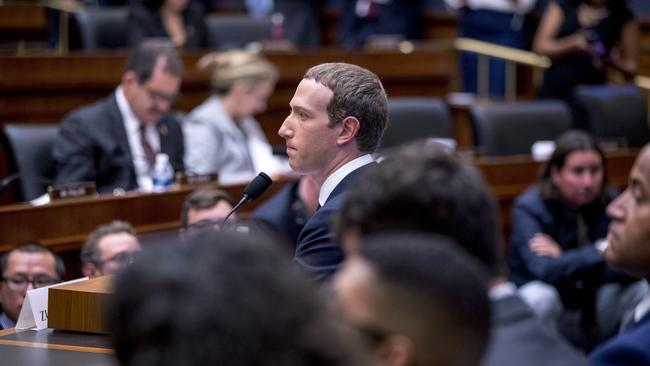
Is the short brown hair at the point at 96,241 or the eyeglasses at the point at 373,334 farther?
the short brown hair at the point at 96,241

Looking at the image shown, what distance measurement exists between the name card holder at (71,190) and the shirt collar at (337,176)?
1581 millimetres

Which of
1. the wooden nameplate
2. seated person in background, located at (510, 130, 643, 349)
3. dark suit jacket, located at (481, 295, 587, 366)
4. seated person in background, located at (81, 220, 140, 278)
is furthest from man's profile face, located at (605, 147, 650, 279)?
seated person in background, located at (510, 130, 643, 349)

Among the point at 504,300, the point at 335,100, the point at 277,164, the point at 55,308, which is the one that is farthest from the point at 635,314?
the point at 277,164

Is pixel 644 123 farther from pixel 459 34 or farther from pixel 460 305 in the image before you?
pixel 460 305

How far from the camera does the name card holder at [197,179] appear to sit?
4172 millimetres

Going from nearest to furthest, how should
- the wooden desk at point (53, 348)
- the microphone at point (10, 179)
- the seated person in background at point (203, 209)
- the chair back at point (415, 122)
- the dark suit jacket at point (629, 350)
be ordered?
1. the dark suit jacket at point (629, 350)
2. the wooden desk at point (53, 348)
3. the seated person in background at point (203, 209)
4. the microphone at point (10, 179)
5. the chair back at point (415, 122)

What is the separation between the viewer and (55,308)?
221 centimetres

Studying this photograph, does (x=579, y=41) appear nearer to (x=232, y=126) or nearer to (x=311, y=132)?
(x=232, y=126)

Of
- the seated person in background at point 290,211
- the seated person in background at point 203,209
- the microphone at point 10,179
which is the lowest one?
the seated person in background at point 290,211

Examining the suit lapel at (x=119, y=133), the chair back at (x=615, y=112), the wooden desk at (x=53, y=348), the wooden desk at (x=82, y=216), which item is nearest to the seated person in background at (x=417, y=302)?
the wooden desk at (x=53, y=348)

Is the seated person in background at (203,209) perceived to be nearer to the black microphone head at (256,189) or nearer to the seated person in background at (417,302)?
the black microphone head at (256,189)

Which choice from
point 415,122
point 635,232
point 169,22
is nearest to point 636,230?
point 635,232

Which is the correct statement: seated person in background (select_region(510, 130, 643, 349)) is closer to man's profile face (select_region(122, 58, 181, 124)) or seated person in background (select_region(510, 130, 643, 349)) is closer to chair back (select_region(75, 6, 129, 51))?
man's profile face (select_region(122, 58, 181, 124))

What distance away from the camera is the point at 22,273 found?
326cm
